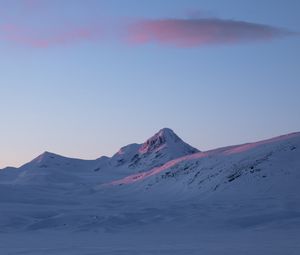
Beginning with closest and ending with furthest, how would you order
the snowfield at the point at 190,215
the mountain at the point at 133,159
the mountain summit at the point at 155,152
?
the snowfield at the point at 190,215 < the mountain at the point at 133,159 < the mountain summit at the point at 155,152

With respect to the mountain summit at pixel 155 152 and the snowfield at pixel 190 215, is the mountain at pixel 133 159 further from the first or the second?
the snowfield at pixel 190 215

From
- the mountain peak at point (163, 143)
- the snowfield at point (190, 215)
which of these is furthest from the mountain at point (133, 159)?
the snowfield at point (190, 215)

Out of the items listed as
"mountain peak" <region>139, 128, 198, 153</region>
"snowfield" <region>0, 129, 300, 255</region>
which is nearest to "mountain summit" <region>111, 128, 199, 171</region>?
Result: "mountain peak" <region>139, 128, 198, 153</region>

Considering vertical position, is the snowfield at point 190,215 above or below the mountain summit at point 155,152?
below

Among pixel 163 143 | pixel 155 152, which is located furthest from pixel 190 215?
pixel 163 143

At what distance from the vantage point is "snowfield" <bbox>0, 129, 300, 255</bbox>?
19203mm

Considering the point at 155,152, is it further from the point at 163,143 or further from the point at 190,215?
the point at 190,215

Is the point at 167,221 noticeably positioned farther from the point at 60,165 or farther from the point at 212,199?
the point at 60,165

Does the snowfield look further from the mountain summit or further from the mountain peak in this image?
the mountain peak

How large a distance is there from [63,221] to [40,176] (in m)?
79.3

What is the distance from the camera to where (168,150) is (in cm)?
17800

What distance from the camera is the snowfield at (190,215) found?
63.0 ft

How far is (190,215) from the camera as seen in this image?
1235 inches

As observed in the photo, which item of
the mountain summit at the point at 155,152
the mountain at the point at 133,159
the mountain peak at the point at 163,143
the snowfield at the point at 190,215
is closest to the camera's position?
the snowfield at the point at 190,215
